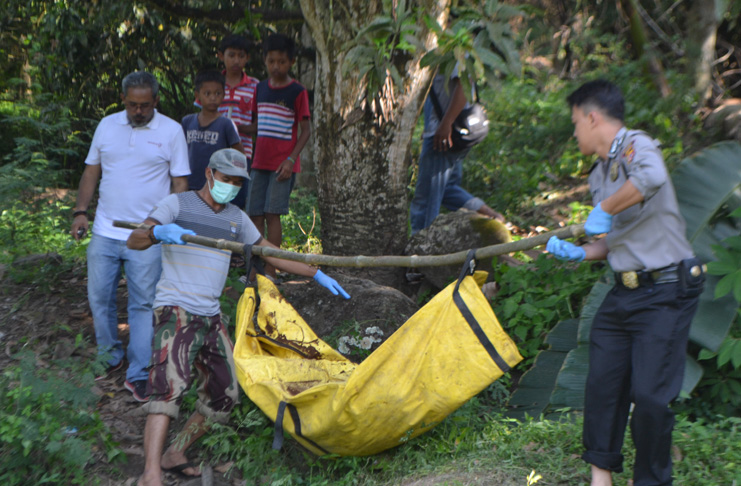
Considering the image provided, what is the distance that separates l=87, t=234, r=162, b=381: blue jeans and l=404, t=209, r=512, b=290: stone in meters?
1.94

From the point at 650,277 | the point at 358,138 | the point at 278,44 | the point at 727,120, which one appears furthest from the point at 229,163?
the point at 727,120

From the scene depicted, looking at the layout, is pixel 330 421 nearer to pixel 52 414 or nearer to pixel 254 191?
pixel 52 414

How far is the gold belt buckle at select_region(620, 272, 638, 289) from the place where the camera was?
2.74 metres

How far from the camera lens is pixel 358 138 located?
482cm

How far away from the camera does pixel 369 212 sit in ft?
16.4

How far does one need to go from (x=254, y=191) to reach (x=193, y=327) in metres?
2.02

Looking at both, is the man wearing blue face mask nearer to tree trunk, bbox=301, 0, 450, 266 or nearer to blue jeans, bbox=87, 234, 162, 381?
blue jeans, bbox=87, 234, 162, 381

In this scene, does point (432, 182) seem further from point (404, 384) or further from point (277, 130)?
point (404, 384)

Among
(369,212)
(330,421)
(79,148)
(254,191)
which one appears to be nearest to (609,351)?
(330,421)

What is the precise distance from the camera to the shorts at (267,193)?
17.2 ft

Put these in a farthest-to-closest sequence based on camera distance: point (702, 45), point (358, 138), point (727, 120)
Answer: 1. point (702, 45)
2. point (727, 120)
3. point (358, 138)

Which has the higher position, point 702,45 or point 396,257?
point 702,45

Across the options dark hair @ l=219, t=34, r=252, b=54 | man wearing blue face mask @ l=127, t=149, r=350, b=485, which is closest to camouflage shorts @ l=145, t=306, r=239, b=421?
man wearing blue face mask @ l=127, t=149, r=350, b=485

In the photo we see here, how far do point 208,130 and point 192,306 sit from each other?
183cm
